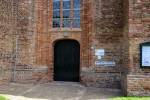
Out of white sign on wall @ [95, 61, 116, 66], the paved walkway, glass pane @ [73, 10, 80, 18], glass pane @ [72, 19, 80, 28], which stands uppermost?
glass pane @ [73, 10, 80, 18]

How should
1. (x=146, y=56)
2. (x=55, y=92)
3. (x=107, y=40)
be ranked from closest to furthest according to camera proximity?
(x=146, y=56), (x=55, y=92), (x=107, y=40)

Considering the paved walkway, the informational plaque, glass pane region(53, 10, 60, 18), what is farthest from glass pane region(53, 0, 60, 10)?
the informational plaque

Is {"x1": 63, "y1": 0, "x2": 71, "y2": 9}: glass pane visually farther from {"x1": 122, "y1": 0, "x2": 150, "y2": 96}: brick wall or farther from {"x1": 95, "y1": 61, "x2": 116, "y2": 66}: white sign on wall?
{"x1": 122, "y1": 0, "x2": 150, "y2": 96}: brick wall

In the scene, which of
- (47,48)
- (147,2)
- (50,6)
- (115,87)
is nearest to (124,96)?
(115,87)

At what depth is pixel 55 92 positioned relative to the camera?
13.7m

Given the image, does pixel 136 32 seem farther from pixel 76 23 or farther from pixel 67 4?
pixel 67 4

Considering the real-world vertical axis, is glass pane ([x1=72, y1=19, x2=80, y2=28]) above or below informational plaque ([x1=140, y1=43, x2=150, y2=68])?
above

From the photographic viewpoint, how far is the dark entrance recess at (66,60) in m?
16.2

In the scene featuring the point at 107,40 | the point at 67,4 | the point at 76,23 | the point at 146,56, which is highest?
the point at 67,4

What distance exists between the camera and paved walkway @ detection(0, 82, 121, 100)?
1279 centimetres

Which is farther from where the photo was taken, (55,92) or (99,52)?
(99,52)

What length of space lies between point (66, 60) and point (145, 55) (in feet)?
14.9

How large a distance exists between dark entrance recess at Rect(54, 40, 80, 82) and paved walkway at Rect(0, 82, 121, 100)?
→ 548 mm

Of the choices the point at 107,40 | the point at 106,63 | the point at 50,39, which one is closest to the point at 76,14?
the point at 50,39
